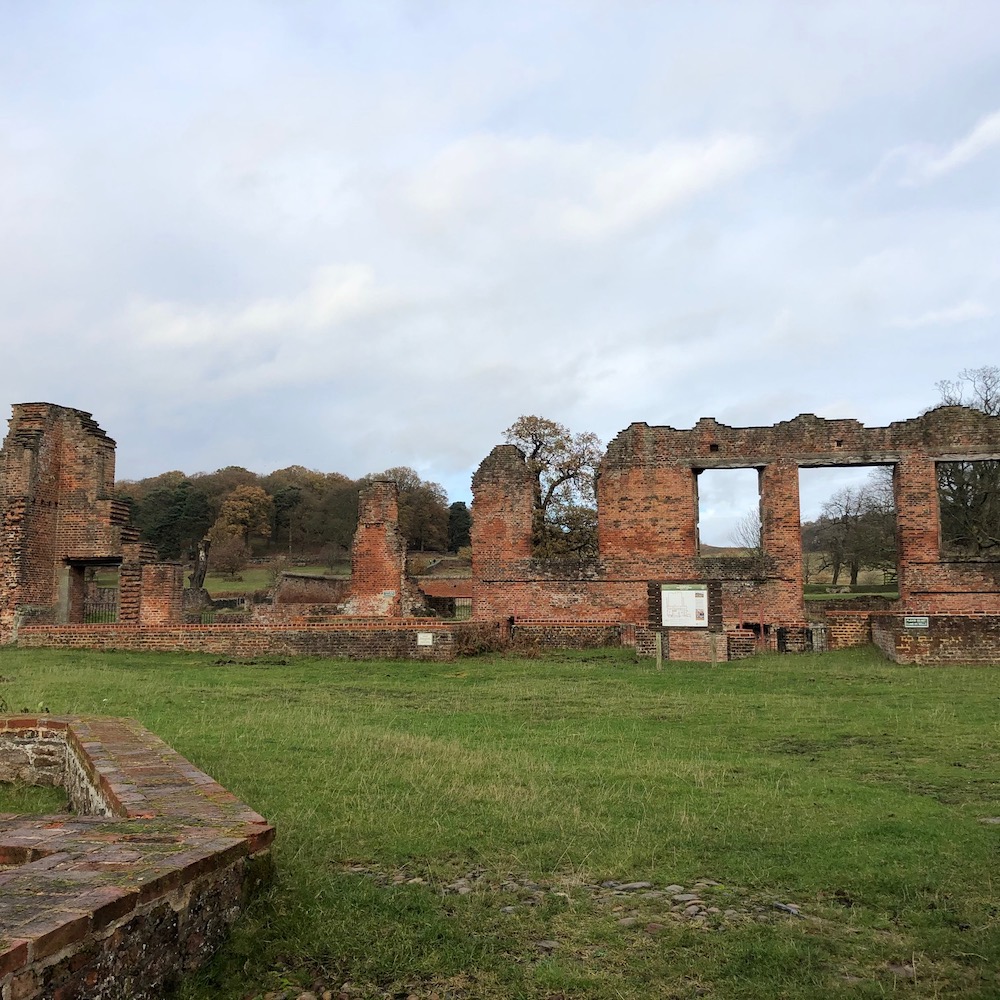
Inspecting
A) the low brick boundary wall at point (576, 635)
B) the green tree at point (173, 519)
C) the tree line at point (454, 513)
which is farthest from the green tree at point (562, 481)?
the green tree at point (173, 519)

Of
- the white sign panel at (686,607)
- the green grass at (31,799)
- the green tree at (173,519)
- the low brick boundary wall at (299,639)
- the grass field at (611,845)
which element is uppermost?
the green tree at (173,519)

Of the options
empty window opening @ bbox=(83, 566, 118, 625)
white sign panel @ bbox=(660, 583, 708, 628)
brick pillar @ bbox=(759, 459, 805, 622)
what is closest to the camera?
white sign panel @ bbox=(660, 583, 708, 628)

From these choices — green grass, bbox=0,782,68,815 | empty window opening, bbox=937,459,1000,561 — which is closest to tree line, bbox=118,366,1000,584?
empty window opening, bbox=937,459,1000,561

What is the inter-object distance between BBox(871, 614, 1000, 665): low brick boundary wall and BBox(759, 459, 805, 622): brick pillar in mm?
6643

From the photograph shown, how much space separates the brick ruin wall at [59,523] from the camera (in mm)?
21656

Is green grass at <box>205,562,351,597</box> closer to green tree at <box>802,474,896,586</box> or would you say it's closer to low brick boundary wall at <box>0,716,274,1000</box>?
green tree at <box>802,474,896,586</box>

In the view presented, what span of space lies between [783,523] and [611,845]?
1944 centimetres

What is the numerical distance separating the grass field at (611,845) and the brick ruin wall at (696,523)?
1197 cm

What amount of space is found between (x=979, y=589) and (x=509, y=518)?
12.6 m

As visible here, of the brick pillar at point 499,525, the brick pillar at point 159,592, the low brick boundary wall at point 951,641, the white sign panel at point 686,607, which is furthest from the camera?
the brick pillar at point 499,525

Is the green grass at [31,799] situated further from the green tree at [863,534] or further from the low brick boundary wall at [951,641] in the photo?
the green tree at [863,534]

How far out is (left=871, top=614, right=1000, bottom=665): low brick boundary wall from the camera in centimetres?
1558

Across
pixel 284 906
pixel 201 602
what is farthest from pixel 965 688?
pixel 201 602

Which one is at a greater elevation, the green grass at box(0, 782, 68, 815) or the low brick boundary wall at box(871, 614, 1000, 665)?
the low brick boundary wall at box(871, 614, 1000, 665)
